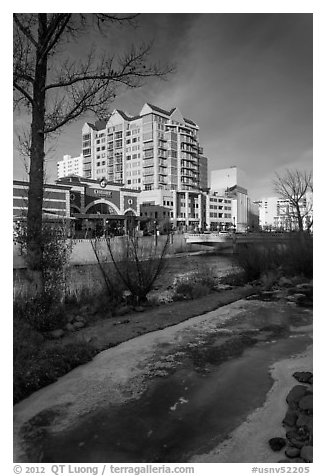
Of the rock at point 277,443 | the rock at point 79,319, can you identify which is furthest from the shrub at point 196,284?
the rock at point 277,443

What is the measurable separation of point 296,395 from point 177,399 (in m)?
0.64

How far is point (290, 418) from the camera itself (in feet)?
5.27

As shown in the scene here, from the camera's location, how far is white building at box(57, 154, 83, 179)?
2543 mm

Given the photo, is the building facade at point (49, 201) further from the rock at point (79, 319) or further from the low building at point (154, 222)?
the low building at point (154, 222)

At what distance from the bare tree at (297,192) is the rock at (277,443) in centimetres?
101

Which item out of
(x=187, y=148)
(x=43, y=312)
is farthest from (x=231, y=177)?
(x=43, y=312)

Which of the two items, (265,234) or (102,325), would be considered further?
(102,325)

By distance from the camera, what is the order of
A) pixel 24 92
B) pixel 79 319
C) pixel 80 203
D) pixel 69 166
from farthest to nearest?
pixel 79 319
pixel 80 203
pixel 69 166
pixel 24 92

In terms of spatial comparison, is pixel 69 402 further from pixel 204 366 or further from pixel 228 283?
pixel 228 283

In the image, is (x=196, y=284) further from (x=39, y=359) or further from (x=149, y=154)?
(x=39, y=359)

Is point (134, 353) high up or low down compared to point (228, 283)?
down

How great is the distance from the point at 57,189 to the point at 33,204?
0.32 metres

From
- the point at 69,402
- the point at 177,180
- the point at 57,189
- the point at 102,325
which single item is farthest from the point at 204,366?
the point at 177,180

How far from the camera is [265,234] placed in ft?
7.25
